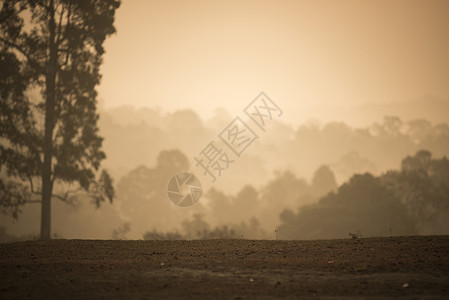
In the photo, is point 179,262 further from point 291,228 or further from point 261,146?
point 261,146

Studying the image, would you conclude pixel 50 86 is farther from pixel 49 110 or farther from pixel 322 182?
pixel 322 182

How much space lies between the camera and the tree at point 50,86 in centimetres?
2022

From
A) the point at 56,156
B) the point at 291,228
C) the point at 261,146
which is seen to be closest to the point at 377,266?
the point at 56,156

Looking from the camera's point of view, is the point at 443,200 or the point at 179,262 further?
the point at 443,200

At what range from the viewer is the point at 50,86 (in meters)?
20.3

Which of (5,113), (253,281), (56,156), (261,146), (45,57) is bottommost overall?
(253,281)

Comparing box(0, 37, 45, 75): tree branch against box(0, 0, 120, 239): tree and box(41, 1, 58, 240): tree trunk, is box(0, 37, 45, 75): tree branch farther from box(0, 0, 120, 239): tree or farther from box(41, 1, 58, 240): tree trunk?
box(41, 1, 58, 240): tree trunk

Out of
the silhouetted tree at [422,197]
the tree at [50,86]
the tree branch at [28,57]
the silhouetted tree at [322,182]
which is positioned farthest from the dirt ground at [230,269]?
the silhouetted tree at [322,182]

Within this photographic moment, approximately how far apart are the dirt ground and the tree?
8825mm

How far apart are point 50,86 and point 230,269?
15556 millimetres

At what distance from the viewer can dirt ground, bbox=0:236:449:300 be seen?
745 centimetres

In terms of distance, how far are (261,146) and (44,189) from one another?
143 metres

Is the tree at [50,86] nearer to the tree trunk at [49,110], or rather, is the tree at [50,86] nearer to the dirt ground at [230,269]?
the tree trunk at [49,110]

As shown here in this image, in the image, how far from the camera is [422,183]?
4512 cm
